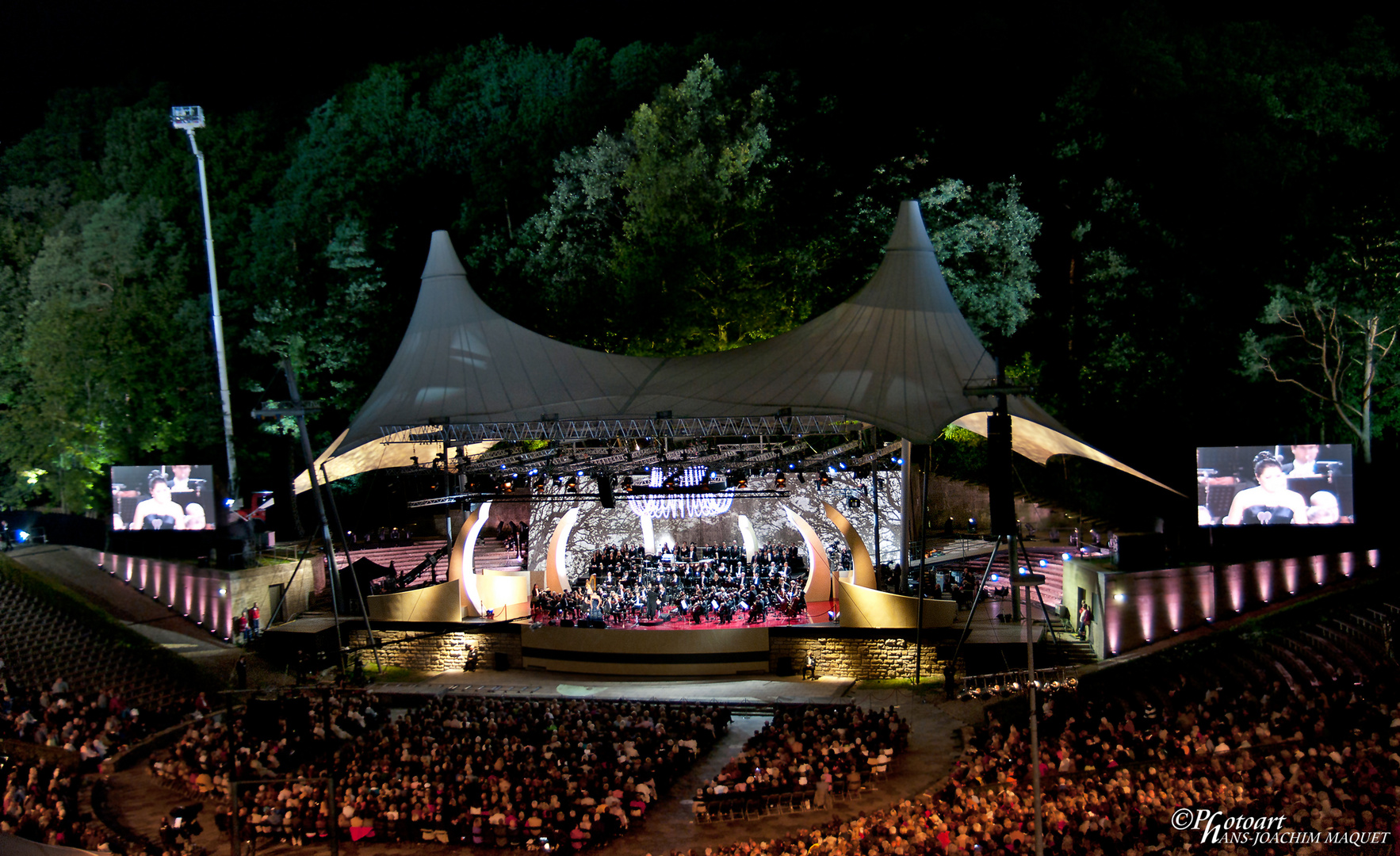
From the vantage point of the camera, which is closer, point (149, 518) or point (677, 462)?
point (677, 462)

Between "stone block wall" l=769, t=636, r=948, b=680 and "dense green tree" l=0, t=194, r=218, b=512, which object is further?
"dense green tree" l=0, t=194, r=218, b=512

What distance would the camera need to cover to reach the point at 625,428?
2011 cm

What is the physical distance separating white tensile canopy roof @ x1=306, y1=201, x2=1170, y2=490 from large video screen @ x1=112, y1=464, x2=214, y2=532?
17.7ft

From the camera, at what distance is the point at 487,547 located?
29719 mm

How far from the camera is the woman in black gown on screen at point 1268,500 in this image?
2009 cm

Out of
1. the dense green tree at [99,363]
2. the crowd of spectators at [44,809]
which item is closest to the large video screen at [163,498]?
the dense green tree at [99,363]

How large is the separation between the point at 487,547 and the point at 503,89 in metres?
17.1

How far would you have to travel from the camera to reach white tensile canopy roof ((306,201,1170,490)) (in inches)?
729

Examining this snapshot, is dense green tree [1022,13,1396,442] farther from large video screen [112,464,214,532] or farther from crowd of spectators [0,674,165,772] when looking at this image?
crowd of spectators [0,674,165,772]

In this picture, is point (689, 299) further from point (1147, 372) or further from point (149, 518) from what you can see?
point (149, 518)

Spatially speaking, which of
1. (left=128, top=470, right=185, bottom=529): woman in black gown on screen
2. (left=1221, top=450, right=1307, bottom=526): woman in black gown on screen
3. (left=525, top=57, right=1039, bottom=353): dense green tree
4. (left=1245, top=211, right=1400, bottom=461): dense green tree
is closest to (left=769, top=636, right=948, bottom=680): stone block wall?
(left=1221, top=450, right=1307, bottom=526): woman in black gown on screen

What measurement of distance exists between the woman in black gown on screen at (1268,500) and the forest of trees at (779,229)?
3669 millimetres

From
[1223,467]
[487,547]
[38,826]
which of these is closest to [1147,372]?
[1223,467]

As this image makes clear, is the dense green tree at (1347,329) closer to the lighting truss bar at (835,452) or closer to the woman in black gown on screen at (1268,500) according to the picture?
the woman in black gown on screen at (1268,500)
